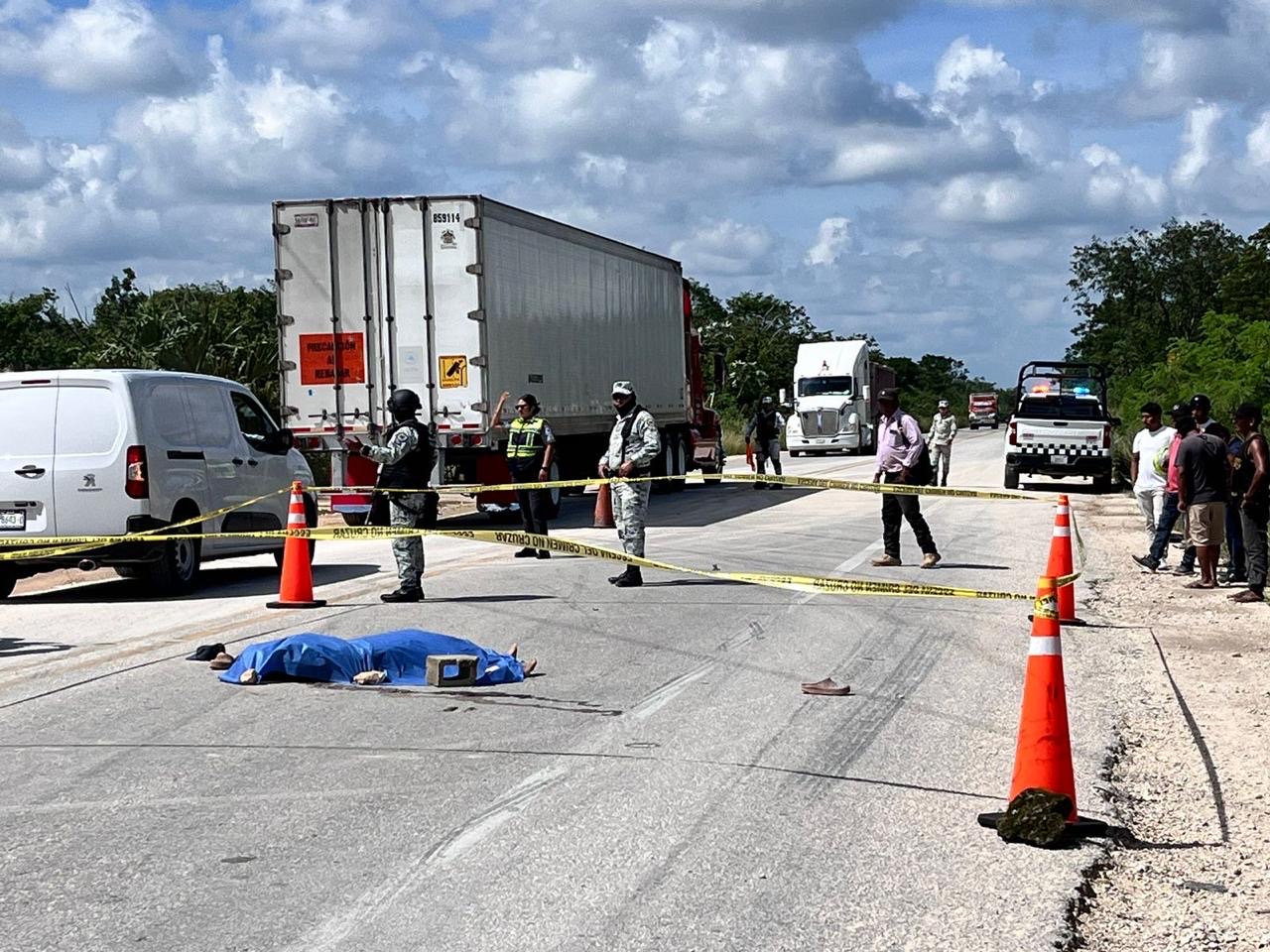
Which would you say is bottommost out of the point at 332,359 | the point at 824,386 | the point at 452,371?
the point at 452,371

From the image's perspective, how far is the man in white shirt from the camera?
1734 cm

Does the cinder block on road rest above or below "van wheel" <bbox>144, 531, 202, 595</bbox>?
below

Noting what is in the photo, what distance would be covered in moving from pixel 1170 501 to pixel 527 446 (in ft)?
21.2

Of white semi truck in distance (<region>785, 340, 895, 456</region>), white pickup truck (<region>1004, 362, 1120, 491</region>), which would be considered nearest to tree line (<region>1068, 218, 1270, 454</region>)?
white semi truck in distance (<region>785, 340, 895, 456</region>)

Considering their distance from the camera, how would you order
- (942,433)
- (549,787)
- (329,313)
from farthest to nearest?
(942,433)
(329,313)
(549,787)

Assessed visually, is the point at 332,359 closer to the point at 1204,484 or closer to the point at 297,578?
the point at 297,578

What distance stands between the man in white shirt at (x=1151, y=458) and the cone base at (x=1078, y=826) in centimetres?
1115

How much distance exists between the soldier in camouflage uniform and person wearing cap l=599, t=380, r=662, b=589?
1942mm

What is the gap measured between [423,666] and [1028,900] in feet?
16.2

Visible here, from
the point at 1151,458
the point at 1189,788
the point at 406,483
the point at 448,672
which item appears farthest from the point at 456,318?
the point at 1189,788

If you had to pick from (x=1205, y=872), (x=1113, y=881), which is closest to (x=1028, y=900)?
(x=1113, y=881)

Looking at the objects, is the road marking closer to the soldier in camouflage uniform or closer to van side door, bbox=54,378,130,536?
the soldier in camouflage uniform

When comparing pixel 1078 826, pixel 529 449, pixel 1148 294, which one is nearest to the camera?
pixel 1078 826

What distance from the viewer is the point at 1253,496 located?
46.1ft
